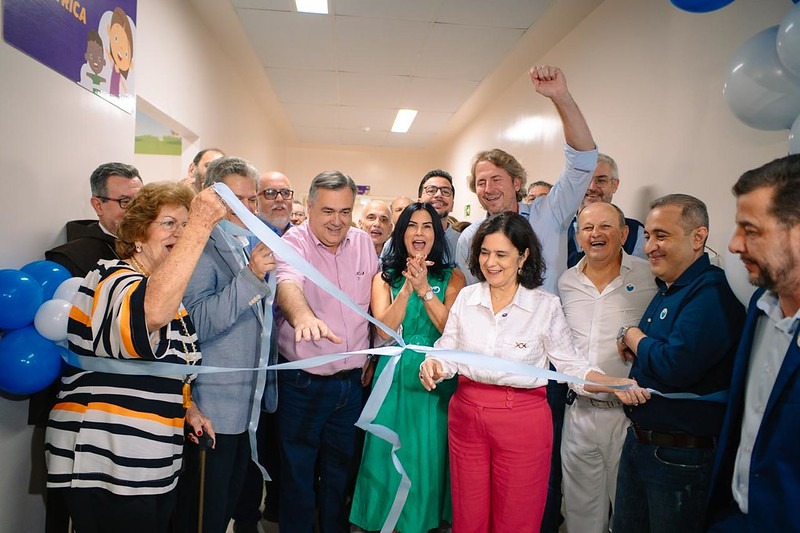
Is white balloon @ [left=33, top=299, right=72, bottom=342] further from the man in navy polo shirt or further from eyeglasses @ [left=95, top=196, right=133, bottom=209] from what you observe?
the man in navy polo shirt

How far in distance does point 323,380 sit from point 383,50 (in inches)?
157

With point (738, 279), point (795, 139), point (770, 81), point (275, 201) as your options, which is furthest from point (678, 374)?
point (275, 201)

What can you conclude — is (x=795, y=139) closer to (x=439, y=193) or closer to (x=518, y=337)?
(x=518, y=337)

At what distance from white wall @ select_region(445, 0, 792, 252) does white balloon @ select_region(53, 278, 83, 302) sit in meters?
3.03

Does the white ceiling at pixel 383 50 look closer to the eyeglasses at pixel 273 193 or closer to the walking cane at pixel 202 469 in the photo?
the eyeglasses at pixel 273 193

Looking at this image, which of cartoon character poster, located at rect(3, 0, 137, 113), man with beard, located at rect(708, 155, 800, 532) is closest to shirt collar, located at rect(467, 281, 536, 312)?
man with beard, located at rect(708, 155, 800, 532)

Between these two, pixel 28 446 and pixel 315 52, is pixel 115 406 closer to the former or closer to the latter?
pixel 28 446

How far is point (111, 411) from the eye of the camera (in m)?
1.49

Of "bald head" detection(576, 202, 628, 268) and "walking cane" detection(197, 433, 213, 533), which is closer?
"walking cane" detection(197, 433, 213, 533)

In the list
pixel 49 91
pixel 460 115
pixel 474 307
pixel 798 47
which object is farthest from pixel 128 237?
pixel 460 115

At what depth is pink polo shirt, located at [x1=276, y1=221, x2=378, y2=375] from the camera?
7.23 ft

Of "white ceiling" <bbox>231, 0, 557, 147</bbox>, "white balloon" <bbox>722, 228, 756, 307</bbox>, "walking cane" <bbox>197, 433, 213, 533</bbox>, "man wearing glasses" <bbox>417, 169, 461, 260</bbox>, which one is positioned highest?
"white ceiling" <bbox>231, 0, 557, 147</bbox>

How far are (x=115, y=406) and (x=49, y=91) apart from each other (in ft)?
4.98

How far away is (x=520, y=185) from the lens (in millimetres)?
2779
